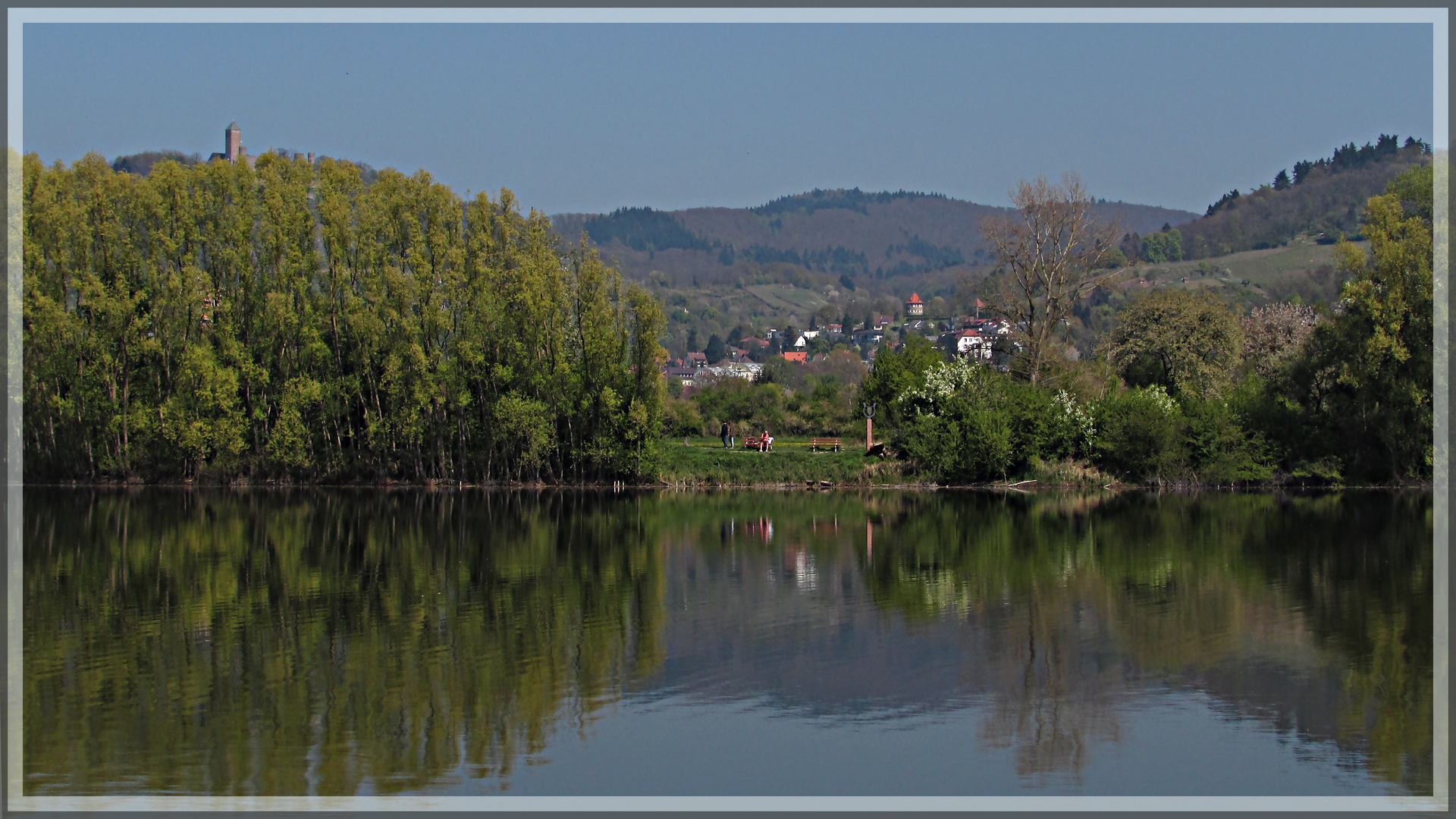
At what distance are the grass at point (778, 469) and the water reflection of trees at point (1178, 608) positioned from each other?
1036cm

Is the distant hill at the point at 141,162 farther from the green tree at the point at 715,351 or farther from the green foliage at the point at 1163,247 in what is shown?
the green foliage at the point at 1163,247

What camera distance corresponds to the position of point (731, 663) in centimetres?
1520

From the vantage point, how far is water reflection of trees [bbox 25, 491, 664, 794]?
11.2 metres

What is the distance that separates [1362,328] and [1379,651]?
90.0 feet

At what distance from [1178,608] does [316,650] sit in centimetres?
1217

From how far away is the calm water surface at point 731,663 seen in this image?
1105 centimetres

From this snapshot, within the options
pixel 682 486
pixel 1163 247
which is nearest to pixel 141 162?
pixel 682 486

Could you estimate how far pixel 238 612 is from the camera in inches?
719

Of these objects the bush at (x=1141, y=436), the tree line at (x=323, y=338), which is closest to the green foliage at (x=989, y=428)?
the bush at (x=1141, y=436)

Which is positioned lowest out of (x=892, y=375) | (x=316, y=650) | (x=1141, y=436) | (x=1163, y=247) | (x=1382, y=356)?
(x=316, y=650)

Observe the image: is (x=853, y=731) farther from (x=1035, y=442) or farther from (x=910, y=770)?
(x=1035, y=442)

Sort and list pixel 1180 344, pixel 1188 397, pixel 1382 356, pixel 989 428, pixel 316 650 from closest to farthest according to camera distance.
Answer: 1. pixel 316 650
2. pixel 1382 356
3. pixel 989 428
4. pixel 1188 397
5. pixel 1180 344

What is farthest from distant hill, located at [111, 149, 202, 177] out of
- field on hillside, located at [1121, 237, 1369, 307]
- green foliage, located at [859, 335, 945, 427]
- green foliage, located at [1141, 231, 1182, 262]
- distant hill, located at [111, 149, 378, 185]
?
green foliage, located at [1141, 231, 1182, 262]

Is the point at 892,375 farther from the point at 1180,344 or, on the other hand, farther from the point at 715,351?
the point at 715,351
